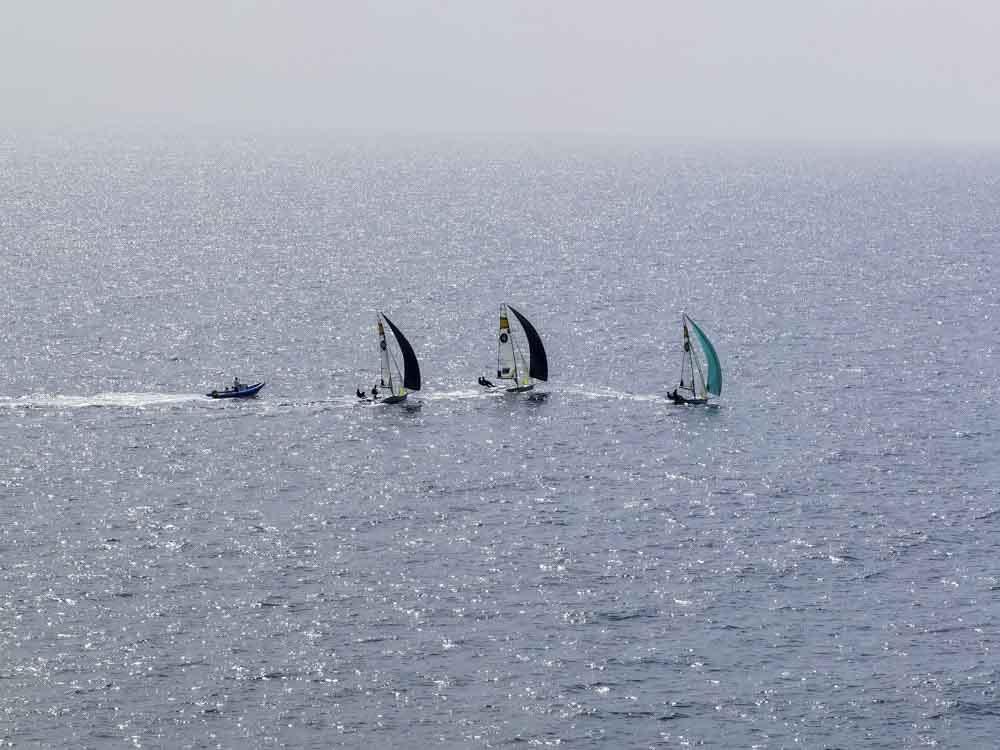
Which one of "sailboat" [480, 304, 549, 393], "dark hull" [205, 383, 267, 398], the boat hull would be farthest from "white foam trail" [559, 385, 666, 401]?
"dark hull" [205, 383, 267, 398]

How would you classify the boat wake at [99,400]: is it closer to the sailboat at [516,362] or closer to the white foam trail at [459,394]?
the white foam trail at [459,394]

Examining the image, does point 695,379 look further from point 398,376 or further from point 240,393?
point 240,393

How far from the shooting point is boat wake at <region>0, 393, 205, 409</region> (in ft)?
417

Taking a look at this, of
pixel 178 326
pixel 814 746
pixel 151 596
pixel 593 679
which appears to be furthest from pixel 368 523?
pixel 178 326

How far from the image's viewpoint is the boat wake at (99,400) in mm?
127062

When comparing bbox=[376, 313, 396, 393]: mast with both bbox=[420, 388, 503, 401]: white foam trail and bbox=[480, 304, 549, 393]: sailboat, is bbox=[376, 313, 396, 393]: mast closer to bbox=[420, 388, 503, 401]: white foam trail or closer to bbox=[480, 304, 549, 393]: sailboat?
bbox=[420, 388, 503, 401]: white foam trail

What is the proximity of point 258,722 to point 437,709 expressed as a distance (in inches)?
348

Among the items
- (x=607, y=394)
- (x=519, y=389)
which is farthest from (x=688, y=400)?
(x=519, y=389)

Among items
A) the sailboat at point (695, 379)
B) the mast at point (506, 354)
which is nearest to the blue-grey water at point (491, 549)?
the sailboat at point (695, 379)

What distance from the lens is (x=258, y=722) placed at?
73625 mm

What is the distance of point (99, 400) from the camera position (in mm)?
128875

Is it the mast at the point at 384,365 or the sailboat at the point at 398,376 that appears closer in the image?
the mast at the point at 384,365

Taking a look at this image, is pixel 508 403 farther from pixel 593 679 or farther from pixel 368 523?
pixel 593 679

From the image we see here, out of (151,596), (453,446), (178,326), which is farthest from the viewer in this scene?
(178,326)
